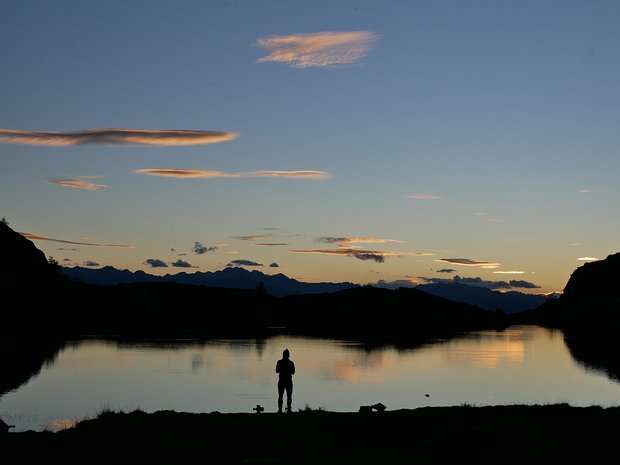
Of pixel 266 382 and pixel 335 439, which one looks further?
pixel 266 382

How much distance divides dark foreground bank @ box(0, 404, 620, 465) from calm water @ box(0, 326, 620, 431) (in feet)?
63.5

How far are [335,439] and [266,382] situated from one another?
5454 cm

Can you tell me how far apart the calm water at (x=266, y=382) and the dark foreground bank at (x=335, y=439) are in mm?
19342

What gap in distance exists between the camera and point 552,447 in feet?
74.2

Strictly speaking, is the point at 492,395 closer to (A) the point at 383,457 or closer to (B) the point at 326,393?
(B) the point at 326,393

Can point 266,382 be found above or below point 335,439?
below

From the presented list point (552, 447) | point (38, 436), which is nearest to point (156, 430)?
point (38, 436)

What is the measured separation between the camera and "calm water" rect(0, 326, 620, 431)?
5770cm

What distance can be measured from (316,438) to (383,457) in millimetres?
3440

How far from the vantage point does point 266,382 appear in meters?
77.5

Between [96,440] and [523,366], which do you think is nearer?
[96,440]

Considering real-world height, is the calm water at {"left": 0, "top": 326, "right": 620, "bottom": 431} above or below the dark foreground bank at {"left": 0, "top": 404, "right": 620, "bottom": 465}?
below

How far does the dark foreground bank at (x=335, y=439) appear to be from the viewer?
68.8ft

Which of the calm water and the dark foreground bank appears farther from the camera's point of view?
the calm water
